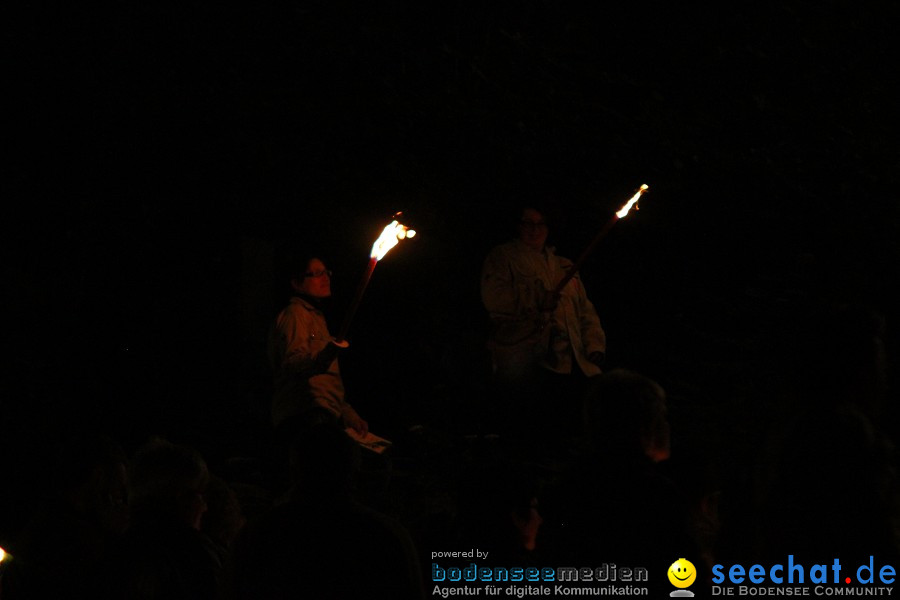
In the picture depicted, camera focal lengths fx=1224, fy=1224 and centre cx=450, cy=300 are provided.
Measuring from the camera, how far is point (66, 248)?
409 inches

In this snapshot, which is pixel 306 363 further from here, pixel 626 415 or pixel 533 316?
pixel 626 415

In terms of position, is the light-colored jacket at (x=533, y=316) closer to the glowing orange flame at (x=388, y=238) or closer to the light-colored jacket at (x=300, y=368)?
the light-colored jacket at (x=300, y=368)

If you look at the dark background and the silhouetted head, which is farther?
Result: the dark background

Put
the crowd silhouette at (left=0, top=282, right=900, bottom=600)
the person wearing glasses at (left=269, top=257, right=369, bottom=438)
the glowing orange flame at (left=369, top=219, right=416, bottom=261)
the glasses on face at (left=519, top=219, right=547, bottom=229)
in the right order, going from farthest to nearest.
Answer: the glasses on face at (left=519, top=219, right=547, bottom=229) → the person wearing glasses at (left=269, top=257, right=369, bottom=438) → the glowing orange flame at (left=369, top=219, right=416, bottom=261) → the crowd silhouette at (left=0, top=282, right=900, bottom=600)

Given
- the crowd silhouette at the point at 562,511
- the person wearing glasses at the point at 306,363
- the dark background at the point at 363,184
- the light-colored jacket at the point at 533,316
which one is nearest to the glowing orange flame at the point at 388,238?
the person wearing glasses at the point at 306,363

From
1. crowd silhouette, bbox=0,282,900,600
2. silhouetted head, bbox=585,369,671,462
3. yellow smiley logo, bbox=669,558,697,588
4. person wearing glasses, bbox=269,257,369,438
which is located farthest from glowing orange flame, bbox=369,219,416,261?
yellow smiley logo, bbox=669,558,697,588

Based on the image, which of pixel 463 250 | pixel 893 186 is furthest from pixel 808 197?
pixel 463 250

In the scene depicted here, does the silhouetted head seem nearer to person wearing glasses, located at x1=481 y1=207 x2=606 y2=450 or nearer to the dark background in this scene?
person wearing glasses, located at x1=481 y1=207 x2=606 y2=450

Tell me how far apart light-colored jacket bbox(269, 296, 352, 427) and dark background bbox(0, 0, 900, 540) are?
157 centimetres

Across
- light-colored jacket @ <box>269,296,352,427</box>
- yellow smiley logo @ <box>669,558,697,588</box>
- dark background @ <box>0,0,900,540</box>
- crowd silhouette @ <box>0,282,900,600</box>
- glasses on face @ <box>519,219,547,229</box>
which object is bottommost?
yellow smiley logo @ <box>669,558,697,588</box>

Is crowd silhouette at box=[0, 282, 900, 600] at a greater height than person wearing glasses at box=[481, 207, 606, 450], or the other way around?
person wearing glasses at box=[481, 207, 606, 450]

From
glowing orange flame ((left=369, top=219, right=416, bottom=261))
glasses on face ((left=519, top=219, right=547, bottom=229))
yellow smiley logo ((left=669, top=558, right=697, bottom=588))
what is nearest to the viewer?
yellow smiley logo ((left=669, top=558, right=697, bottom=588))

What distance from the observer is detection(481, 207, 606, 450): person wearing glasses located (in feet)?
28.0

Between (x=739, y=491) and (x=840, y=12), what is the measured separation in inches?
246
